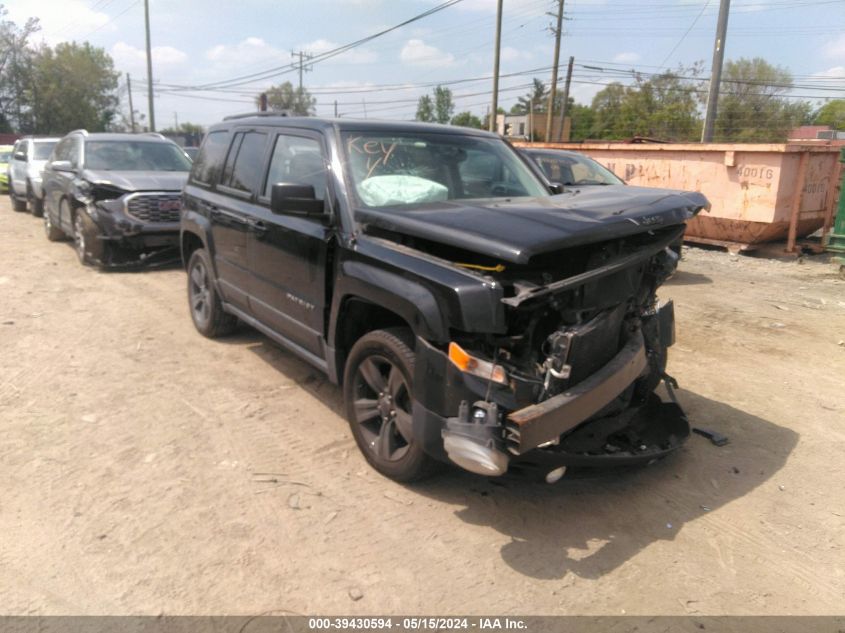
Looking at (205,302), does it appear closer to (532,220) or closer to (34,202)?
(532,220)

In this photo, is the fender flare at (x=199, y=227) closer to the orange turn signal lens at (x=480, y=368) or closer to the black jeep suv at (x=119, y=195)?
the black jeep suv at (x=119, y=195)

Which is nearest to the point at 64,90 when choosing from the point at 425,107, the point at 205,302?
the point at 425,107

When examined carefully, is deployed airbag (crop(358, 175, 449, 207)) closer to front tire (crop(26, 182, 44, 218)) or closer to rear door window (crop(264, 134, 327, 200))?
rear door window (crop(264, 134, 327, 200))

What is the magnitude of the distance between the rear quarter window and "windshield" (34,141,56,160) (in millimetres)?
11476

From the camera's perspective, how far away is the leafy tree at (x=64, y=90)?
55438mm

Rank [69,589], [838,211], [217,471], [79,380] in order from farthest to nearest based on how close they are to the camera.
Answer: [838,211], [79,380], [217,471], [69,589]

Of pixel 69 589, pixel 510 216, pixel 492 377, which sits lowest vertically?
pixel 69 589

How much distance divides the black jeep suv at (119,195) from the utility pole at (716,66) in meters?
12.5

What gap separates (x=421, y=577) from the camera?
3018 millimetres

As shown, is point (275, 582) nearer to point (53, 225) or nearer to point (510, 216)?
point (510, 216)

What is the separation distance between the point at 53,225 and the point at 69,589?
33.9 ft

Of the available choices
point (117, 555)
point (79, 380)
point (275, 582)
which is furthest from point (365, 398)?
point (79, 380)

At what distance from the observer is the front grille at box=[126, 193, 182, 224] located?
9047 millimetres

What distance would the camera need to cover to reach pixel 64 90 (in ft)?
185
